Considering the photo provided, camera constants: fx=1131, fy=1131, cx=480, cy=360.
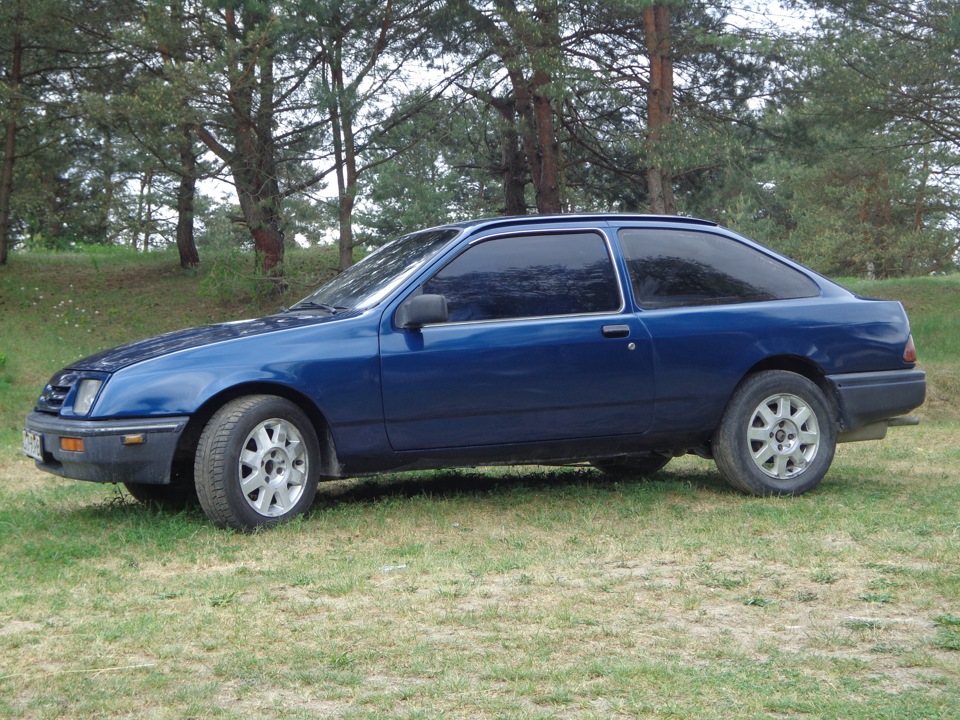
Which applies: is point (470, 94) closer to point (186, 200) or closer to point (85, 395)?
point (186, 200)

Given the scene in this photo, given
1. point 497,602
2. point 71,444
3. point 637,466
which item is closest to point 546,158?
point 637,466

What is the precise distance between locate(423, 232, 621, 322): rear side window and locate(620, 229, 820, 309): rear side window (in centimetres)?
23

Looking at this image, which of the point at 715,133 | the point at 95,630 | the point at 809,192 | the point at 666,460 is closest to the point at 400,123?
the point at 715,133

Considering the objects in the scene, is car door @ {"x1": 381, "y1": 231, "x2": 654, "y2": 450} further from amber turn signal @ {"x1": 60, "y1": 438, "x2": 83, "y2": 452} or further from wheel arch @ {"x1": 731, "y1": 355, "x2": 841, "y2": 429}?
amber turn signal @ {"x1": 60, "y1": 438, "x2": 83, "y2": 452}

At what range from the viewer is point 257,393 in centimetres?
625

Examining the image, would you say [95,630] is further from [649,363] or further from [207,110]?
[207,110]

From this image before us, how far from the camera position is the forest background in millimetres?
16328

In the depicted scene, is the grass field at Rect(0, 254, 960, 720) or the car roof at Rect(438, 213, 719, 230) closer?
the grass field at Rect(0, 254, 960, 720)

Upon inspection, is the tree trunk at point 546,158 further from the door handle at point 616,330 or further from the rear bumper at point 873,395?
the door handle at point 616,330

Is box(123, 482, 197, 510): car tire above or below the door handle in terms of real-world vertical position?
below

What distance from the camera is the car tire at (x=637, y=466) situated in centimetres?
814

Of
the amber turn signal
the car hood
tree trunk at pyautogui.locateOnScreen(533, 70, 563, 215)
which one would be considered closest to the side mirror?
the car hood

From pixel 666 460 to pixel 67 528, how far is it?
4.14 meters

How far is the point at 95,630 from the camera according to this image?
14.0ft
